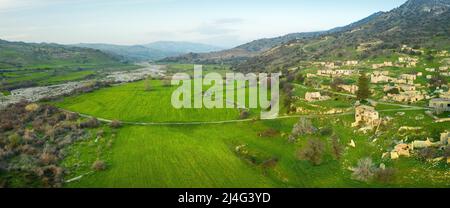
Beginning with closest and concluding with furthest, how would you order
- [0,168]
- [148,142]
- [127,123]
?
[0,168]
[148,142]
[127,123]

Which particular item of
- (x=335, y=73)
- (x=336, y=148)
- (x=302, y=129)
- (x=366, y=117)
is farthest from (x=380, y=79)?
(x=336, y=148)

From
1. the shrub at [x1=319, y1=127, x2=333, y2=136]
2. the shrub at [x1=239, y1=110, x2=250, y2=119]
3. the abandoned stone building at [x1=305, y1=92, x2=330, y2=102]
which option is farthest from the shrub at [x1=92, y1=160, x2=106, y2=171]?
the abandoned stone building at [x1=305, y1=92, x2=330, y2=102]

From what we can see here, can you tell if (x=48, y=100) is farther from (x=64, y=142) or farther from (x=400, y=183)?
(x=400, y=183)

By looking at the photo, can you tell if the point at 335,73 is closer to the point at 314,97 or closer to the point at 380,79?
the point at 380,79

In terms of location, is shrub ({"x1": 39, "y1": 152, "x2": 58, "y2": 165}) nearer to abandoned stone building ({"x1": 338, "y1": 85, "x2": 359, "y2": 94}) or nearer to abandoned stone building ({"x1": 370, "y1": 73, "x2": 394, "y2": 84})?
abandoned stone building ({"x1": 338, "y1": 85, "x2": 359, "y2": 94})
